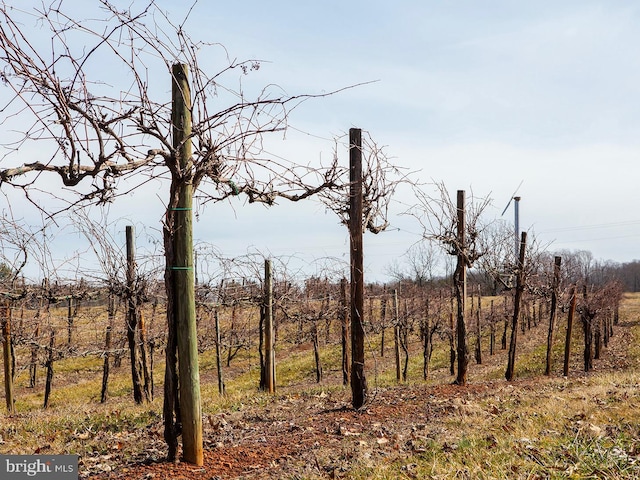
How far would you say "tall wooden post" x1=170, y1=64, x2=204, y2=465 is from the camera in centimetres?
512

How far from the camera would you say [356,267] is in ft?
25.8

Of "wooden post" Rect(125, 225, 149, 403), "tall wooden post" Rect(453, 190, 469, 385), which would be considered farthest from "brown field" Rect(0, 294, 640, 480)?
"wooden post" Rect(125, 225, 149, 403)

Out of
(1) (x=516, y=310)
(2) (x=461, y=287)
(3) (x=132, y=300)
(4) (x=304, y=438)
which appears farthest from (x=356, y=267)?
(1) (x=516, y=310)

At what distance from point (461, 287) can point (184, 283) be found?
7.73m

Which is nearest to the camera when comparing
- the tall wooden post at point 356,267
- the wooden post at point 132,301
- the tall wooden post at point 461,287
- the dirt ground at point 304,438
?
the dirt ground at point 304,438

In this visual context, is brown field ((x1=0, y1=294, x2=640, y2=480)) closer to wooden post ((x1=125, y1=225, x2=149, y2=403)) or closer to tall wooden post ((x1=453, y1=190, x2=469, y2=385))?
tall wooden post ((x1=453, y1=190, x2=469, y2=385))

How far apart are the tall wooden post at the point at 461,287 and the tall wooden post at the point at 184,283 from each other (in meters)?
7.20

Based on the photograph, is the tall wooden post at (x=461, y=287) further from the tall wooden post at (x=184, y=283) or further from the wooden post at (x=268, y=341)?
the tall wooden post at (x=184, y=283)

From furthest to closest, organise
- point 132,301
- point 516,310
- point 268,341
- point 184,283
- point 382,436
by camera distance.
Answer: point 516,310
point 268,341
point 132,301
point 382,436
point 184,283

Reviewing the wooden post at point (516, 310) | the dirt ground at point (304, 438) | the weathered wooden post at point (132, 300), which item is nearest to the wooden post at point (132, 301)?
the weathered wooden post at point (132, 300)

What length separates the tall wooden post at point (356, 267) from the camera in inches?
308

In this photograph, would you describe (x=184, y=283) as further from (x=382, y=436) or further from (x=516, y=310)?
(x=516, y=310)

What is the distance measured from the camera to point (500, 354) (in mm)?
31812

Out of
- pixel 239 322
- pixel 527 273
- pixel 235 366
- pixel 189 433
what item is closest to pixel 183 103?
pixel 189 433
